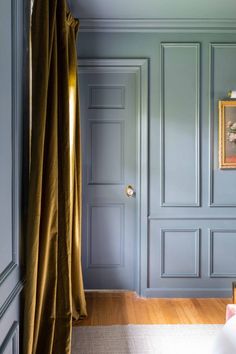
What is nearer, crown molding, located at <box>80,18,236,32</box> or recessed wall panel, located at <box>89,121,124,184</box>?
crown molding, located at <box>80,18,236,32</box>

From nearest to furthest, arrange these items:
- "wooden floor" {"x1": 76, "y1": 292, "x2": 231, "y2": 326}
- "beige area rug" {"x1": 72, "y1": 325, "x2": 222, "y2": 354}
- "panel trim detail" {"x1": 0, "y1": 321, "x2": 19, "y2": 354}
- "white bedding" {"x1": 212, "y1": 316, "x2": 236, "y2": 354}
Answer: "panel trim detail" {"x1": 0, "y1": 321, "x2": 19, "y2": 354} → "white bedding" {"x1": 212, "y1": 316, "x2": 236, "y2": 354} → "beige area rug" {"x1": 72, "y1": 325, "x2": 222, "y2": 354} → "wooden floor" {"x1": 76, "y1": 292, "x2": 231, "y2": 326}

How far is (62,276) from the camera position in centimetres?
169

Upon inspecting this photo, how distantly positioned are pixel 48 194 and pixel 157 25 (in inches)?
83.3

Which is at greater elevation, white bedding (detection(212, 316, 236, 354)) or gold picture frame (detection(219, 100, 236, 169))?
gold picture frame (detection(219, 100, 236, 169))

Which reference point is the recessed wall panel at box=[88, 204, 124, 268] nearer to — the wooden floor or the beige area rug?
the wooden floor

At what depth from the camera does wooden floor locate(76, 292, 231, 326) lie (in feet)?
8.32

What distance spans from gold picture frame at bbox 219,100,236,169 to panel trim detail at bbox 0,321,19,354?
89.0 inches

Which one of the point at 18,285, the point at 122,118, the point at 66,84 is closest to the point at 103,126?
the point at 122,118

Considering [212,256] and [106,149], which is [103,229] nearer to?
[106,149]

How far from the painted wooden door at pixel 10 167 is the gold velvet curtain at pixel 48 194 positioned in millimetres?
74

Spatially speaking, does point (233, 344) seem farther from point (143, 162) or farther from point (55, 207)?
point (143, 162)

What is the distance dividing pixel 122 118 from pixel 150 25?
849 millimetres

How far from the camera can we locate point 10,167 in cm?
125

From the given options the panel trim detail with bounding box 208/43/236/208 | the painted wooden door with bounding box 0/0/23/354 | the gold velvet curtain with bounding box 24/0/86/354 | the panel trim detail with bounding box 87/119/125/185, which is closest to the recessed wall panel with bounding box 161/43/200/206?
the panel trim detail with bounding box 208/43/236/208
